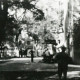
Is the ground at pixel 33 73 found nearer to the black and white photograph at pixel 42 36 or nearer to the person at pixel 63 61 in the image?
the black and white photograph at pixel 42 36

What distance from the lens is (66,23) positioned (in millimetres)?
29750

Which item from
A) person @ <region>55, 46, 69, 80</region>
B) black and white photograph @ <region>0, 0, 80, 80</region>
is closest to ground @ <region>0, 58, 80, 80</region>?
black and white photograph @ <region>0, 0, 80, 80</region>

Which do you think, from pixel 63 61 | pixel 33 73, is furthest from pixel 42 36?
pixel 63 61

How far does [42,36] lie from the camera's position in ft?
131

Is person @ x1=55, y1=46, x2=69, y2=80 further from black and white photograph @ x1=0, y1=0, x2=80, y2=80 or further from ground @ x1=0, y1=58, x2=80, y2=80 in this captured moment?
ground @ x1=0, y1=58, x2=80, y2=80

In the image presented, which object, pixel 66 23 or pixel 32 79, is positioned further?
pixel 66 23

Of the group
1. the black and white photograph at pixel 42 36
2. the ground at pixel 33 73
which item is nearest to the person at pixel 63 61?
the black and white photograph at pixel 42 36

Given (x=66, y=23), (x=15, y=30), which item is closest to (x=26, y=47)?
(x=66, y=23)

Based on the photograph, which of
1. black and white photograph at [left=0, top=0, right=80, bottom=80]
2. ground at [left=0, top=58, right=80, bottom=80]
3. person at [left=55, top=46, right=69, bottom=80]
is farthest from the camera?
black and white photograph at [left=0, top=0, right=80, bottom=80]

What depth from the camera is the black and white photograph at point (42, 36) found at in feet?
46.1

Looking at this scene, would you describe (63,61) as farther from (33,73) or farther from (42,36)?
(42,36)

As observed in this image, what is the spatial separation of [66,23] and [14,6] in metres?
13.6

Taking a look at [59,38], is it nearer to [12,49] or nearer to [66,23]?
[66,23]

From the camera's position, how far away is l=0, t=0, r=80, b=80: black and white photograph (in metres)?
14.0
